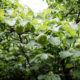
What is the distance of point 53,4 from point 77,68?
0.99 m

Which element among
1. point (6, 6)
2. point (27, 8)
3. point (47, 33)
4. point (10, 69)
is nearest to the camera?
point (47, 33)

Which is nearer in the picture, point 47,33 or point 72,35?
point 72,35

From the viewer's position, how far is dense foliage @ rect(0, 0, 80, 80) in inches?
26.2

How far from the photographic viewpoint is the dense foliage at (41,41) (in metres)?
0.66

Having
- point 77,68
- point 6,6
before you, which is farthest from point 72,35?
point 6,6

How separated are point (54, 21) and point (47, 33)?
11 cm

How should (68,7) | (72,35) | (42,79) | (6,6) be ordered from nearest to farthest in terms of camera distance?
(72,35) → (42,79) → (6,6) → (68,7)

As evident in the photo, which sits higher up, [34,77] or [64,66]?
[64,66]

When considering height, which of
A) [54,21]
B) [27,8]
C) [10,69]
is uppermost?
[27,8]

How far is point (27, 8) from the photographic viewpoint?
0.88 metres

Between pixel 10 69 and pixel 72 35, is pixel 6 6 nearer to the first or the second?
pixel 10 69

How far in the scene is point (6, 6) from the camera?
4.13 feet

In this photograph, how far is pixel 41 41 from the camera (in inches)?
26.6

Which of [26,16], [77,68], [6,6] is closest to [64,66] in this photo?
[77,68]
